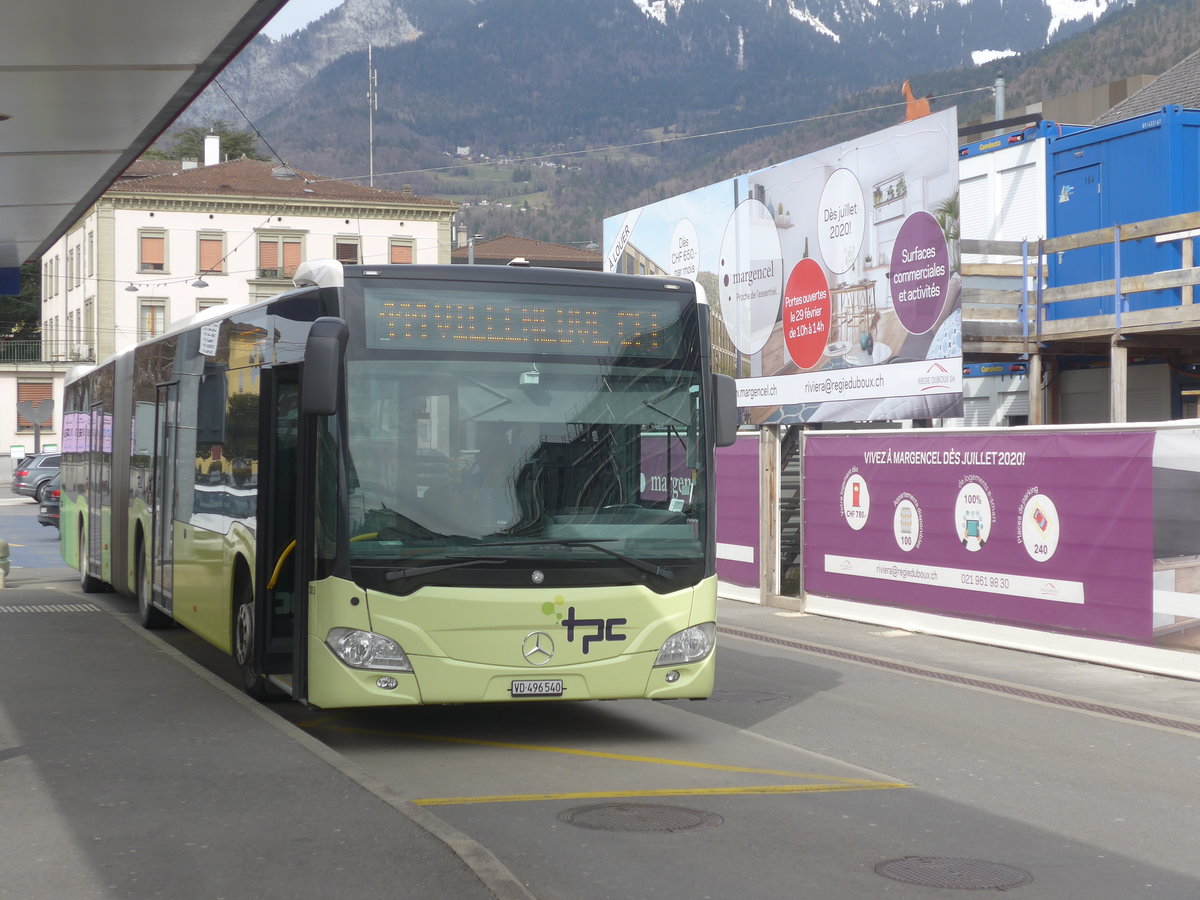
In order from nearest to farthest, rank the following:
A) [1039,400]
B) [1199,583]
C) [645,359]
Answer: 1. [645,359]
2. [1199,583]
3. [1039,400]

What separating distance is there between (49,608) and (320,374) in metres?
11.2

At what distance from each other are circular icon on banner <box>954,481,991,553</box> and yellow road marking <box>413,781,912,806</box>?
7.67 meters

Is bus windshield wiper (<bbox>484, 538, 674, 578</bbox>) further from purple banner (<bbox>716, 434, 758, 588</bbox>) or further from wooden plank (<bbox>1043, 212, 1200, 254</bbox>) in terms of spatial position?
purple banner (<bbox>716, 434, 758, 588</bbox>)

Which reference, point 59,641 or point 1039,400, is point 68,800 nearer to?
point 59,641

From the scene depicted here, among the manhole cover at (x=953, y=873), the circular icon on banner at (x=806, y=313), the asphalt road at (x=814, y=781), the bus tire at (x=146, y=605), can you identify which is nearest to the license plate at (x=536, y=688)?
the asphalt road at (x=814, y=781)

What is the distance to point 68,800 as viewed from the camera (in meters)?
7.73

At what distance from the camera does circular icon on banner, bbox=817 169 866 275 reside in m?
21.4

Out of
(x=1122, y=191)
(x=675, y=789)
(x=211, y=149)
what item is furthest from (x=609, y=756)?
(x=211, y=149)

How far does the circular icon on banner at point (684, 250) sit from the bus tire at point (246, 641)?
52.5 ft

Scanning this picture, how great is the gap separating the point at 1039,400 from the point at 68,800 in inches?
609

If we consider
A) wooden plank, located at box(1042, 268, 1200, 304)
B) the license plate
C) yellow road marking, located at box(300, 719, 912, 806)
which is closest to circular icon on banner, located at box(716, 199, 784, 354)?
wooden plank, located at box(1042, 268, 1200, 304)

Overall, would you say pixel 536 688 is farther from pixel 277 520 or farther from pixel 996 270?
pixel 996 270

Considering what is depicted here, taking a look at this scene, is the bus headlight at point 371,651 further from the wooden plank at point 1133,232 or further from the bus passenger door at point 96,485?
the wooden plank at point 1133,232

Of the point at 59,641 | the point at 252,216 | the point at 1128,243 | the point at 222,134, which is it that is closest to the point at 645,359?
the point at 59,641
